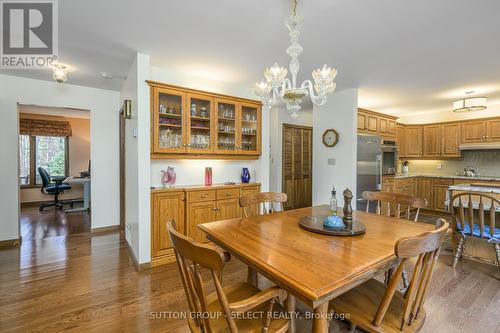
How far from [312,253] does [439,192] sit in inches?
232

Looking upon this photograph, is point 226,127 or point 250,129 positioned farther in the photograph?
point 250,129

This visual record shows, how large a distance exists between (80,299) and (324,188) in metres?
3.86

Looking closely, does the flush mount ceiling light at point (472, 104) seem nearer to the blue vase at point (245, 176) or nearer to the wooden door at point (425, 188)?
the wooden door at point (425, 188)

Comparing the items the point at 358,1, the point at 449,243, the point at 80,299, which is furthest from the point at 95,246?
the point at 449,243

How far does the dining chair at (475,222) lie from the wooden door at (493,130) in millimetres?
3145

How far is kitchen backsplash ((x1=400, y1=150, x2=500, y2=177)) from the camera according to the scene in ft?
17.4

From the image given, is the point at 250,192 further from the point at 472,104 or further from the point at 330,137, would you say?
the point at 472,104

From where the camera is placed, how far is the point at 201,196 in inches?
126

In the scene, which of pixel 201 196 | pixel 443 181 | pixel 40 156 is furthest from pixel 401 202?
pixel 40 156

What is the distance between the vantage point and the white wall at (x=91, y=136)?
3.50 meters

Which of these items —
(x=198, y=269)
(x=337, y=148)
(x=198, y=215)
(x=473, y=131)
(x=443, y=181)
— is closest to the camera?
(x=198, y=269)

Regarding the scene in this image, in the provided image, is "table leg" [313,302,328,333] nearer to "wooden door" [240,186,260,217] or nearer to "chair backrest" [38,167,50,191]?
"wooden door" [240,186,260,217]

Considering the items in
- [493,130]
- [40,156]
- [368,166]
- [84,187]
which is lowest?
[84,187]

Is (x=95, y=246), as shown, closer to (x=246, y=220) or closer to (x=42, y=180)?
(x=246, y=220)
